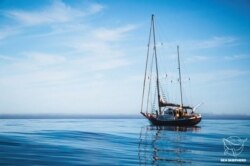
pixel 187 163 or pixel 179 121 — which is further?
pixel 179 121

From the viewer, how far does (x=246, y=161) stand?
22.2 meters

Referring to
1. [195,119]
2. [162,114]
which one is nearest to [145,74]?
[162,114]

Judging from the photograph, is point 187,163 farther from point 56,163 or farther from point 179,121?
point 179,121

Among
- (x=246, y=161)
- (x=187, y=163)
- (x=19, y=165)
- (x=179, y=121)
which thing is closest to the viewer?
(x=19, y=165)

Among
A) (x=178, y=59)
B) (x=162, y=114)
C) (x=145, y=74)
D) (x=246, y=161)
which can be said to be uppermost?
(x=178, y=59)

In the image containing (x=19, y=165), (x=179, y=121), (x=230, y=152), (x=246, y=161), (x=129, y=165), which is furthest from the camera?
(x=179, y=121)

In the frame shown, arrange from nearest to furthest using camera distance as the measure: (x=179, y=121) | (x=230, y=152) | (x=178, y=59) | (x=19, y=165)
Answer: (x=19, y=165)
(x=230, y=152)
(x=179, y=121)
(x=178, y=59)

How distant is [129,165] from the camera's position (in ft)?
60.3

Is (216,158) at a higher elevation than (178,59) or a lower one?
lower

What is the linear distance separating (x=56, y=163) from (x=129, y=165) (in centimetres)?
494

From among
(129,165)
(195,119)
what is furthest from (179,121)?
(129,165)

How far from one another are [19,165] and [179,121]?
58.5 m

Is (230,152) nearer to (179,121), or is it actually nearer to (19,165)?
(19,165)

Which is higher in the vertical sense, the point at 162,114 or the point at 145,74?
the point at 145,74
